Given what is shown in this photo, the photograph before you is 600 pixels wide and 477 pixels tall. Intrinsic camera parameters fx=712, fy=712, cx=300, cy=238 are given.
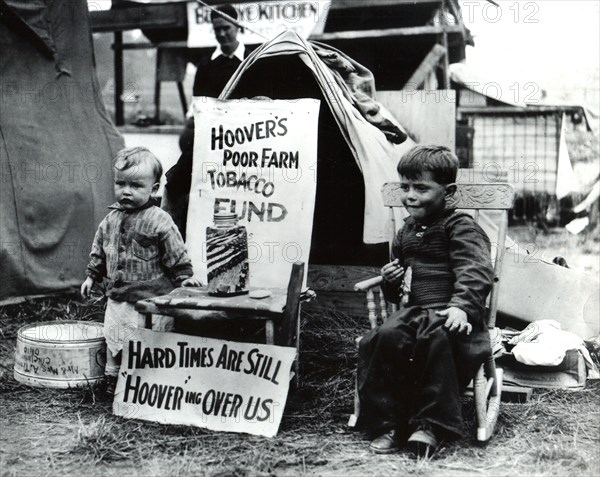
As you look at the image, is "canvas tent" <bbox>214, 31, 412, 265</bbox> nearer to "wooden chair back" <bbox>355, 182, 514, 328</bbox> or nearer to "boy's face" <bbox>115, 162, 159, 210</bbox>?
"wooden chair back" <bbox>355, 182, 514, 328</bbox>

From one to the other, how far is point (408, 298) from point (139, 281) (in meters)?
1.45

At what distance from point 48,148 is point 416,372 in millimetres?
4239

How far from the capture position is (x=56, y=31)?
6.34 meters

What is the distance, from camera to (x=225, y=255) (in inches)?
140

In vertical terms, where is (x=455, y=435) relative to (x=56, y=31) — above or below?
below

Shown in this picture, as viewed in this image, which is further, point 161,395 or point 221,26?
point 221,26

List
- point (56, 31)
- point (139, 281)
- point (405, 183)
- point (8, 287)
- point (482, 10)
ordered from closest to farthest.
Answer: point (405, 183)
point (139, 281)
point (8, 287)
point (56, 31)
point (482, 10)

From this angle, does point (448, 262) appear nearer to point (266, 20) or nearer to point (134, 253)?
point (134, 253)

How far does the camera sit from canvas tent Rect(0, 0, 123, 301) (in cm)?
584

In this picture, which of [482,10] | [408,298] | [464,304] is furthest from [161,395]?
[482,10]

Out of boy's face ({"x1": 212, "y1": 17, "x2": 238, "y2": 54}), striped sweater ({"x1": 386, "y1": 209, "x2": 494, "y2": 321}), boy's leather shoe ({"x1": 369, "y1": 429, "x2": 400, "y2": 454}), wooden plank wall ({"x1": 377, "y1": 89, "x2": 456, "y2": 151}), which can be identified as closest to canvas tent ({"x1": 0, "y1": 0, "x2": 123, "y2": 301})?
boy's face ({"x1": 212, "y1": 17, "x2": 238, "y2": 54})

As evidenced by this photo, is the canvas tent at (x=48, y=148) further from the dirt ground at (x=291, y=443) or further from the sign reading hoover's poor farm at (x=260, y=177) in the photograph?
the dirt ground at (x=291, y=443)

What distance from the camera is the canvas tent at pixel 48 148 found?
5.84 meters

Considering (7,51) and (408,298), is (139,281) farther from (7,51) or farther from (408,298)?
(7,51)
